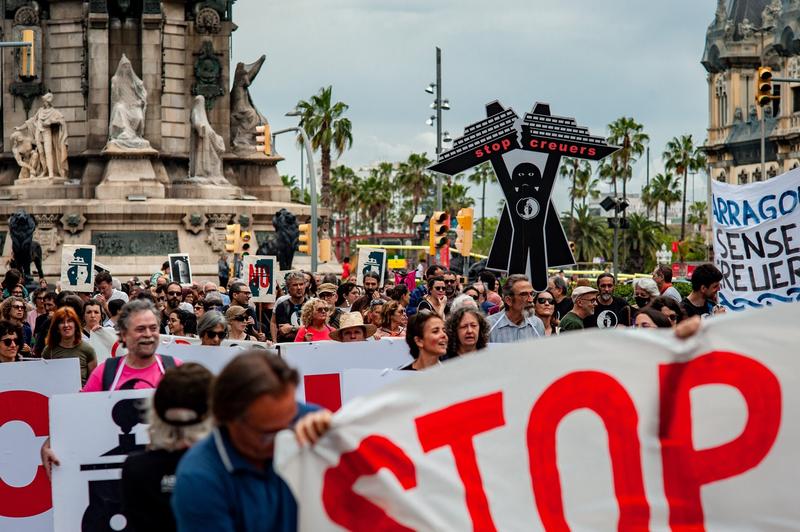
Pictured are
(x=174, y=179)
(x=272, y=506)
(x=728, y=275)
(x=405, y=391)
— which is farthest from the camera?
(x=174, y=179)

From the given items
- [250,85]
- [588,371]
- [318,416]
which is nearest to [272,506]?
[318,416]

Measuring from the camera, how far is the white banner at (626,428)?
526 centimetres

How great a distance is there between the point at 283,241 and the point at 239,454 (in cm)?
3095

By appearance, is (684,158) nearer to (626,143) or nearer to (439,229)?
(626,143)

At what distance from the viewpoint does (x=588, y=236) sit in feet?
366

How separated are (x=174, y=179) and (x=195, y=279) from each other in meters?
3.74

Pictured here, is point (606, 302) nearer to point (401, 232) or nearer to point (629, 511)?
point (629, 511)

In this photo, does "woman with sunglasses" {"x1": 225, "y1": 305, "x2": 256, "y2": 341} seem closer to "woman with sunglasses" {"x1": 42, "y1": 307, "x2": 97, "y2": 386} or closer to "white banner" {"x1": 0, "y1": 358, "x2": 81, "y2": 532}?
"woman with sunglasses" {"x1": 42, "y1": 307, "x2": 97, "y2": 386}

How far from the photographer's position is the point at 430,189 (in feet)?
457

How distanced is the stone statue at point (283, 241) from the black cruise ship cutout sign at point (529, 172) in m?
21.7

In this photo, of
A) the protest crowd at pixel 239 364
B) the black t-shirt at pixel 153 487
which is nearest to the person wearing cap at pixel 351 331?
the protest crowd at pixel 239 364

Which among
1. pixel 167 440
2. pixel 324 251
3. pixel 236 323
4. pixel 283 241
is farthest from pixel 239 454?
pixel 324 251

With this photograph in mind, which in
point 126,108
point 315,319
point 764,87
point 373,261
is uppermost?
point 126,108

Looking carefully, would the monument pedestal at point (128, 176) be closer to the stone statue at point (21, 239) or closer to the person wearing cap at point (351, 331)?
the stone statue at point (21, 239)
